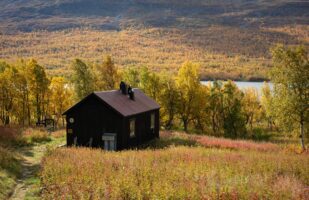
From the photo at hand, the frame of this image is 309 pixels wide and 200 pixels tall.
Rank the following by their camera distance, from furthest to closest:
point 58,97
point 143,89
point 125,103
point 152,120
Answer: point 58,97 < point 143,89 < point 152,120 < point 125,103

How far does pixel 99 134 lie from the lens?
2853cm

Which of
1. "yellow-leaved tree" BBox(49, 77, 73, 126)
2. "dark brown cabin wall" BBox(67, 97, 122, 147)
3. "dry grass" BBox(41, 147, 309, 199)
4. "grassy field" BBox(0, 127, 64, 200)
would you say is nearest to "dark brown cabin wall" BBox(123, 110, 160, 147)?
"dark brown cabin wall" BBox(67, 97, 122, 147)

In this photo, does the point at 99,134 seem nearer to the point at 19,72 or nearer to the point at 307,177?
the point at 307,177

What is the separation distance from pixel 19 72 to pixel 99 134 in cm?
2612

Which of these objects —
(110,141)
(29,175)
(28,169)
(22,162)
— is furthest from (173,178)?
(110,141)

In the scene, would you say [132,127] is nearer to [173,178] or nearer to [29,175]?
[29,175]

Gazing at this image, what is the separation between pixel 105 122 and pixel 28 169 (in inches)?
374

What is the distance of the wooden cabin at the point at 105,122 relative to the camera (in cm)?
2783

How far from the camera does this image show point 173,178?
13.2 metres

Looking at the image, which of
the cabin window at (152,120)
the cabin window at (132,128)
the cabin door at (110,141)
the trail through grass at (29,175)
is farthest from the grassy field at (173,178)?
the cabin window at (152,120)

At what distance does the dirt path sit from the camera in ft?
48.2

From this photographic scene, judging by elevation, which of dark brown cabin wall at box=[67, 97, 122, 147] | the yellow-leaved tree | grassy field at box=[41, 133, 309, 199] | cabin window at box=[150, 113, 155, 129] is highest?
grassy field at box=[41, 133, 309, 199]

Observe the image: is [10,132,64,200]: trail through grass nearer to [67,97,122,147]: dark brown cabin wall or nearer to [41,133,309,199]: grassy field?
[41,133,309,199]: grassy field

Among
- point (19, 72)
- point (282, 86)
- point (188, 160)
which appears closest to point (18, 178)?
point (188, 160)
